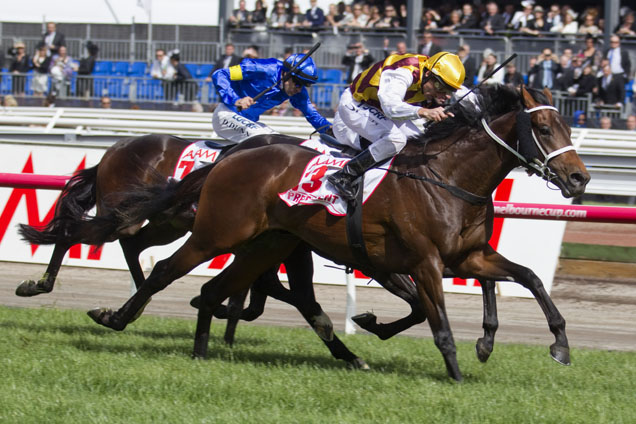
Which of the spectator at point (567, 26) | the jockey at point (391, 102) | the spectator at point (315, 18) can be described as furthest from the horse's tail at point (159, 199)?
the spectator at point (315, 18)

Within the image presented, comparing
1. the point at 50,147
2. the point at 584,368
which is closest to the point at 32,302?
the point at 50,147

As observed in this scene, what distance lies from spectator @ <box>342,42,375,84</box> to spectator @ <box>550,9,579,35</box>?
2995 millimetres

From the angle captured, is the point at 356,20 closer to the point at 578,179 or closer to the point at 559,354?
the point at 578,179

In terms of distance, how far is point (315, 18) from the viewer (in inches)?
668

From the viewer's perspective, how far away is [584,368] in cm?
568

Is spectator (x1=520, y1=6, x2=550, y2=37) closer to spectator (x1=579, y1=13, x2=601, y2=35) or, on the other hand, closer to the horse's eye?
spectator (x1=579, y1=13, x2=601, y2=35)

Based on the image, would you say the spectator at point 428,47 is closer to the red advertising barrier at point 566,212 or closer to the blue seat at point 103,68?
the blue seat at point 103,68

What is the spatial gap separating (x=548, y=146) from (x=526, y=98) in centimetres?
31

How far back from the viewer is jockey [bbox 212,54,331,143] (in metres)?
7.38

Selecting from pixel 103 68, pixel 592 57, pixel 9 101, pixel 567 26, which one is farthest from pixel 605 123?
pixel 9 101

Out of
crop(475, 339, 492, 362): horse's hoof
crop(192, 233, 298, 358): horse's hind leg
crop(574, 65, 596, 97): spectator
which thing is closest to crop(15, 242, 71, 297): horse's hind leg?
crop(192, 233, 298, 358): horse's hind leg

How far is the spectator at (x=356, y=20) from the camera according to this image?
658 inches

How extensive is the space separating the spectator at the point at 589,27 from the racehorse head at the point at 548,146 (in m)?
10.5

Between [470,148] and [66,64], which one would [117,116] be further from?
[470,148]
